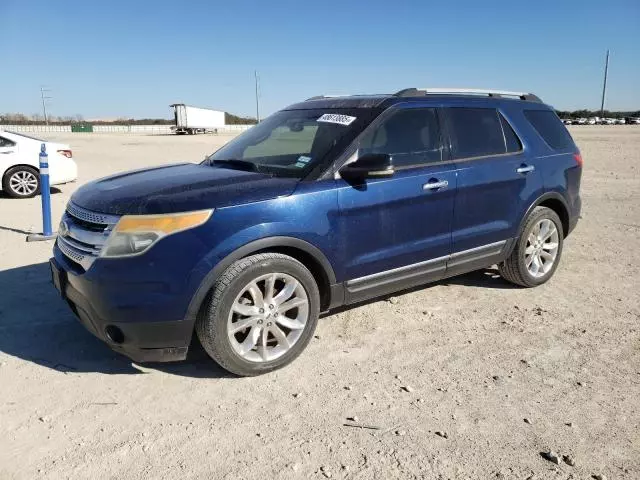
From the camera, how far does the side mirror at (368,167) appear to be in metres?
3.58

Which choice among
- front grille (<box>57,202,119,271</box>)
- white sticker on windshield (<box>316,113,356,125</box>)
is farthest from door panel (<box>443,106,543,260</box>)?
front grille (<box>57,202,119,271</box>)

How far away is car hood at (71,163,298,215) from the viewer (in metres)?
3.19

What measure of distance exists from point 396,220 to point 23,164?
9.08 m

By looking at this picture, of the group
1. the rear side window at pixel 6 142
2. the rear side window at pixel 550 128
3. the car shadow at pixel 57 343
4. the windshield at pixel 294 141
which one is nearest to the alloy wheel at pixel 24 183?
the rear side window at pixel 6 142

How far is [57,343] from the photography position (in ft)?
12.8

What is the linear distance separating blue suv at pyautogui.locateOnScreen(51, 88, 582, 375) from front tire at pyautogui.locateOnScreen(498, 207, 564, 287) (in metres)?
0.02

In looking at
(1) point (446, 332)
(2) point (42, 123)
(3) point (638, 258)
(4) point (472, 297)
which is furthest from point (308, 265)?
(2) point (42, 123)

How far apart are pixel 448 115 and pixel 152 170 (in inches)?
95.7

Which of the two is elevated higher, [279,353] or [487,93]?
[487,93]

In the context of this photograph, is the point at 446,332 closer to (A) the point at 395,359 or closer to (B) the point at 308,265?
(A) the point at 395,359

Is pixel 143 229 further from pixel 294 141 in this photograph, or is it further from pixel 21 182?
A: pixel 21 182

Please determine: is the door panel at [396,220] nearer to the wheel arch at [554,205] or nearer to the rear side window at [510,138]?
the rear side window at [510,138]

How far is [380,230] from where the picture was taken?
384cm

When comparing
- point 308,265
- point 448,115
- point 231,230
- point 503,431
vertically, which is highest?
point 448,115
